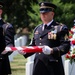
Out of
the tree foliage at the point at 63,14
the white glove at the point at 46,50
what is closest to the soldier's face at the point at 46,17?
the white glove at the point at 46,50

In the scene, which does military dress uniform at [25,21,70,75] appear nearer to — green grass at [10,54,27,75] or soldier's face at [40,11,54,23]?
soldier's face at [40,11,54,23]

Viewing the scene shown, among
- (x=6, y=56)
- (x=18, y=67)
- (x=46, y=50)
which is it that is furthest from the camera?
(x=18, y=67)

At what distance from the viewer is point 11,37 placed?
6441 millimetres

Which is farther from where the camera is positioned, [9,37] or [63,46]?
[9,37]

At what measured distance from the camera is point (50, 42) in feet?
19.0

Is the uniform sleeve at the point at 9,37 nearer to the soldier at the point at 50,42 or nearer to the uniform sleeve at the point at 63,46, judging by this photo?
the soldier at the point at 50,42

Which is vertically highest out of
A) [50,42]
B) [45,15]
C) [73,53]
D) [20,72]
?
[45,15]

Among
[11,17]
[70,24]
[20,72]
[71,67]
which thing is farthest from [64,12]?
[71,67]

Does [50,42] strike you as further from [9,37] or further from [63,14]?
[63,14]

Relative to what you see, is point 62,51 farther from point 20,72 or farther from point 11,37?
point 20,72

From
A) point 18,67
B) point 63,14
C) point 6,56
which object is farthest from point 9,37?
point 63,14

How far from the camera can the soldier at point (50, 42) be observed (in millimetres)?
5691

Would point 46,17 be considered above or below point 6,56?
above

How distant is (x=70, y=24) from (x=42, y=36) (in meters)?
20.2
